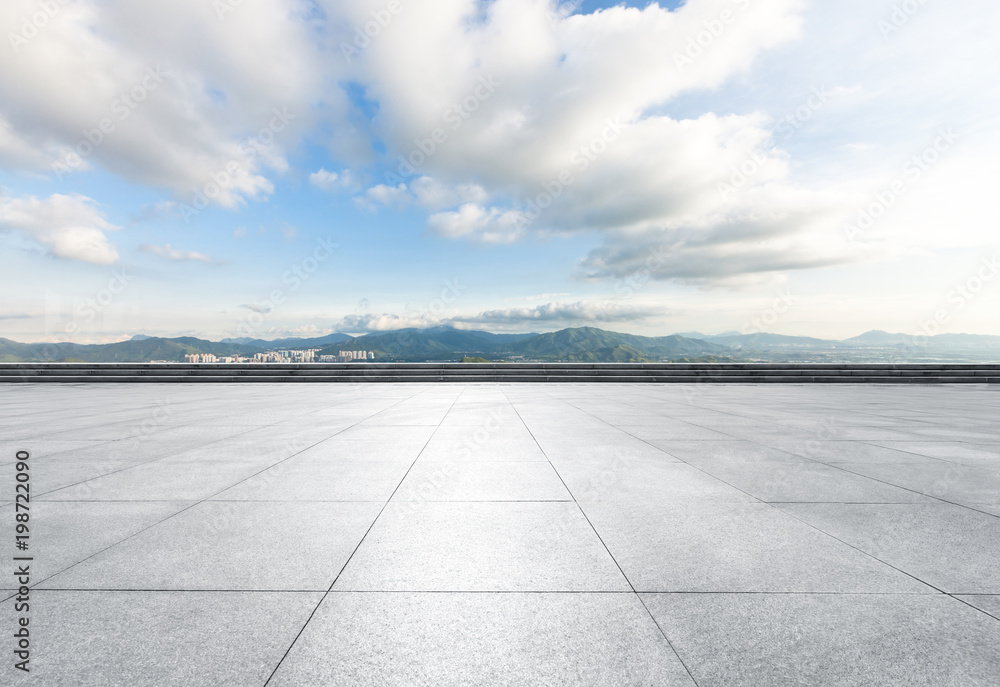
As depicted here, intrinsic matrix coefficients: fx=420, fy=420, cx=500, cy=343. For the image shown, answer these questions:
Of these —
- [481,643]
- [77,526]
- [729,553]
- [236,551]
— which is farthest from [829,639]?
[77,526]

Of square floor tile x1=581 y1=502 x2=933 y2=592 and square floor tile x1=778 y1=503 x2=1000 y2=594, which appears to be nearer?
square floor tile x1=581 y1=502 x2=933 y2=592

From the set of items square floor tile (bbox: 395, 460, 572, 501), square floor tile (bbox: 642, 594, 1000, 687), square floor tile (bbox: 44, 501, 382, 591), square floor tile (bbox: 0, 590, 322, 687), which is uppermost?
square floor tile (bbox: 395, 460, 572, 501)

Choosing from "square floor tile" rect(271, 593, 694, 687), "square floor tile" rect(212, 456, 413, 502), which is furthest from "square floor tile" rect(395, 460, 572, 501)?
"square floor tile" rect(271, 593, 694, 687)

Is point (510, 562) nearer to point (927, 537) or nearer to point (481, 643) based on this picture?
point (481, 643)

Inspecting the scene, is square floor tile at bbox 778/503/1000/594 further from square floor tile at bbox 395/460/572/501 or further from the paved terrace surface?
square floor tile at bbox 395/460/572/501

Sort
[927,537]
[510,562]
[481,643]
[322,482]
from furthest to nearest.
Answer: [322,482] → [927,537] → [510,562] → [481,643]

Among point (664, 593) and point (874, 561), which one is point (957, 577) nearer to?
point (874, 561)

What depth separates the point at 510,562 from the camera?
3.58 meters

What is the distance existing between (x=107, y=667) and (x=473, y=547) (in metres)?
2.47

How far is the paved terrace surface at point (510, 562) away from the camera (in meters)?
2.45

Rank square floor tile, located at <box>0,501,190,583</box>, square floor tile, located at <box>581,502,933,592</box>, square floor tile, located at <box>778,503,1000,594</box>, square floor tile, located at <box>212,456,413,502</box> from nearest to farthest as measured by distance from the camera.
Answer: square floor tile, located at <box>581,502,933,592</box> < square floor tile, located at <box>778,503,1000,594</box> < square floor tile, located at <box>0,501,190,583</box> < square floor tile, located at <box>212,456,413,502</box>

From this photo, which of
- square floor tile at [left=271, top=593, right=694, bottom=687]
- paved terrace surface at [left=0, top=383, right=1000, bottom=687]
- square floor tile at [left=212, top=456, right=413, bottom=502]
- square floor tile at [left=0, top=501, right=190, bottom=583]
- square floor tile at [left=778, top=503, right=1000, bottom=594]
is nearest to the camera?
square floor tile at [left=271, top=593, right=694, bottom=687]

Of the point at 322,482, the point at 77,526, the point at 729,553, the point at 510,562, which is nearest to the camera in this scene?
the point at 510,562

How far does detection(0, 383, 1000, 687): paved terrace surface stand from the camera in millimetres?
2445
